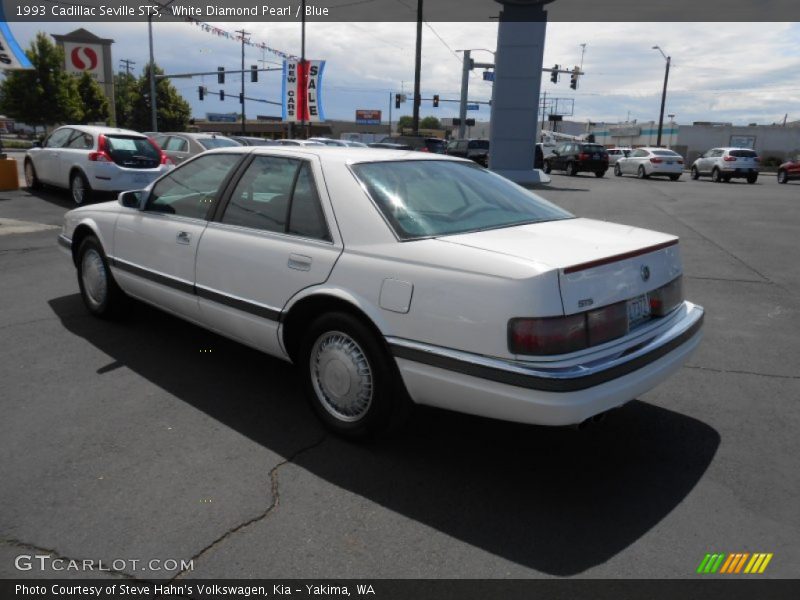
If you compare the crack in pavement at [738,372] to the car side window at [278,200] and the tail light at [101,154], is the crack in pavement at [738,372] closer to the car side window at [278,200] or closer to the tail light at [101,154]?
the car side window at [278,200]

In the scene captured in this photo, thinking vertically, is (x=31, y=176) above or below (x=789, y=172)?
below

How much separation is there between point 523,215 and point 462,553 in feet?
6.58

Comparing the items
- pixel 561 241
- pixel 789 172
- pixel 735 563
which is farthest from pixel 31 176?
pixel 789 172

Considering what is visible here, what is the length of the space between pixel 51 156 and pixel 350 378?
12.6 meters

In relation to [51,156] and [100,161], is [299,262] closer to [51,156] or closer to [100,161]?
[100,161]

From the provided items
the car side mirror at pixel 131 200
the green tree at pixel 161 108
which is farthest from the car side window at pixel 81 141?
the green tree at pixel 161 108

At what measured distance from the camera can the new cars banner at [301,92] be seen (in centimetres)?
2731

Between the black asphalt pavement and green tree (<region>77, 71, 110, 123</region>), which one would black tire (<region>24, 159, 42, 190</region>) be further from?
green tree (<region>77, 71, 110, 123</region>)

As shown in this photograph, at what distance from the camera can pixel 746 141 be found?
198 feet

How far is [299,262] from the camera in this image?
3424 millimetres

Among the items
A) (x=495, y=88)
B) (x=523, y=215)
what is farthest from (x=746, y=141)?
(x=523, y=215)

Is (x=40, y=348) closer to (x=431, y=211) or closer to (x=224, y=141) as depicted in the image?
(x=431, y=211)

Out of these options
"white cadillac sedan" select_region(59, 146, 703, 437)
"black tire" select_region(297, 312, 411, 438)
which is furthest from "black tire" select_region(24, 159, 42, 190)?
"black tire" select_region(297, 312, 411, 438)

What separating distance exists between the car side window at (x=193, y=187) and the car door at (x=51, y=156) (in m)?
9.88
